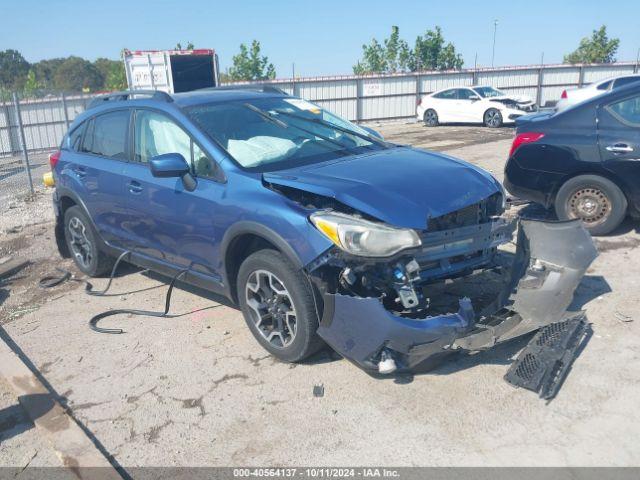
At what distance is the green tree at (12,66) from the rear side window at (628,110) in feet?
277

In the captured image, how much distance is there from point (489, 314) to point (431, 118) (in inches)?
729

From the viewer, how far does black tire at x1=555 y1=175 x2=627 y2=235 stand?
18.9 feet

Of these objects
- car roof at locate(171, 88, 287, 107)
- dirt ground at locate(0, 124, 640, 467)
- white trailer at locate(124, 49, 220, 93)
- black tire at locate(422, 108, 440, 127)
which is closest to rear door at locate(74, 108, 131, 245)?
car roof at locate(171, 88, 287, 107)

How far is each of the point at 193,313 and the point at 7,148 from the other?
13.8 meters

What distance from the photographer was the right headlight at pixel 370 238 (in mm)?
3309

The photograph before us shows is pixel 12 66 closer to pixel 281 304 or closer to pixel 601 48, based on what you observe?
pixel 601 48

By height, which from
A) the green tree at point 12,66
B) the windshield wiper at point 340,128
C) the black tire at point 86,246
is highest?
the green tree at point 12,66

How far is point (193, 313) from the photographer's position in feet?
16.3

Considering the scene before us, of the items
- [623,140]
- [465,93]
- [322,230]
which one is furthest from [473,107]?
[322,230]

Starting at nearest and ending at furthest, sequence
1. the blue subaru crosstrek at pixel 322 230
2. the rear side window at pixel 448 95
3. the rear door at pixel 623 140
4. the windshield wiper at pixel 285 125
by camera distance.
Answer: the blue subaru crosstrek at pixel 322 230 → the windshield wiper at pixel 285 125 → the rear door at pixel 623 140 → the rear side window at pixel 448 95

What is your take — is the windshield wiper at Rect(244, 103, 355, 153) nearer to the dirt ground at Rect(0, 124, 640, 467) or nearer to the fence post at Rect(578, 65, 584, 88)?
the dirt ground at Rect(0, 124, 640, 467)

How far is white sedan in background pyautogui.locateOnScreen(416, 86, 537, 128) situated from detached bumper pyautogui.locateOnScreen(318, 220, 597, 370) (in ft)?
51.1

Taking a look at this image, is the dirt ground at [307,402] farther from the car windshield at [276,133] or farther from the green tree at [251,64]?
the green tree at [251,64]

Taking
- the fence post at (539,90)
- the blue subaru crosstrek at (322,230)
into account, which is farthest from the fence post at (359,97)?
the blue subaru crosstrek at (322,230)
